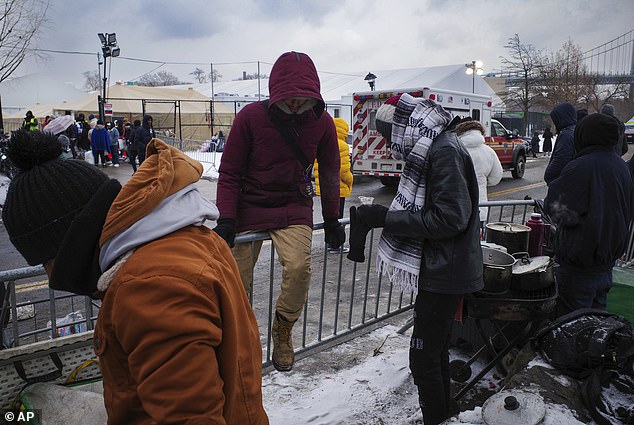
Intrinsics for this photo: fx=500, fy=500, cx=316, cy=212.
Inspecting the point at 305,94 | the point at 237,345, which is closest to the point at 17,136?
the point at 237,345

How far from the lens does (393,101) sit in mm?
2924

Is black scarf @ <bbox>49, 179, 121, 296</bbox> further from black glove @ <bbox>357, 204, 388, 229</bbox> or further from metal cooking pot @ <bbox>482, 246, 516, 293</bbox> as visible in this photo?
metal cooking pot @ <bbox>482, 246, 516, 293</bbox>

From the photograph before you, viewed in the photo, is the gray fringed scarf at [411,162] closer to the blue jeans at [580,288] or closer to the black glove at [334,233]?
the black glove at [334,233]

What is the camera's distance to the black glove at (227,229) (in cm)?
295

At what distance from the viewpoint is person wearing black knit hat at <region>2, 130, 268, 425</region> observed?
1.16 m

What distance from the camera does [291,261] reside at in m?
3.06

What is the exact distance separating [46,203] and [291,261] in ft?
6.12

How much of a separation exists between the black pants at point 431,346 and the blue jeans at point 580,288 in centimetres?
156

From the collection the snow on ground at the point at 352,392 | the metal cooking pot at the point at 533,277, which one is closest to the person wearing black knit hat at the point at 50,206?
the snow on ground at the point at 352,392

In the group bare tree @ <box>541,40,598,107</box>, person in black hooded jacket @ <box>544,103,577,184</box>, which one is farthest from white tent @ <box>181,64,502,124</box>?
person in black hooded jacket @ <box>544,103,577,184</box>

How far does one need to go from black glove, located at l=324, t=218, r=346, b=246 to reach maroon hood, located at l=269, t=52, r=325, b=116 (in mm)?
841

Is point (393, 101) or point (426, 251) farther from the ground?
point (393, 101)

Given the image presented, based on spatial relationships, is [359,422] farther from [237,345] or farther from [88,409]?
[237,345]

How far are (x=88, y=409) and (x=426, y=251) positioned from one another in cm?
178
